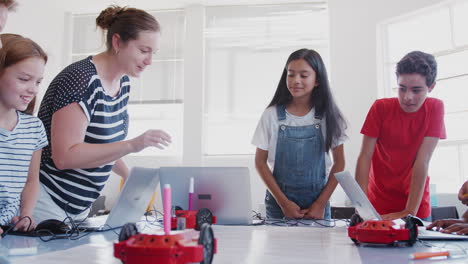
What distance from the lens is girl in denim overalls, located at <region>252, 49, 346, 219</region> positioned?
1934 mm

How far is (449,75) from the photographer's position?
414cm

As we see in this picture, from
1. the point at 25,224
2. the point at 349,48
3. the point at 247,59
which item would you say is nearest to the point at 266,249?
the point at 25,224

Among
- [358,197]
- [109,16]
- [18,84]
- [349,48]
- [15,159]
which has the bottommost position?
[358,197]

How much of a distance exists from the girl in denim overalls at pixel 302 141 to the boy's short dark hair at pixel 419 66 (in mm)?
347

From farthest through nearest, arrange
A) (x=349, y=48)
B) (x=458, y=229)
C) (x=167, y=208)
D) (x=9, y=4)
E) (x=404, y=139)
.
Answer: (x=349, y=48), (x=404, y=139), (x=9, y=4), (x=458, y=229), (x=167, y=208)

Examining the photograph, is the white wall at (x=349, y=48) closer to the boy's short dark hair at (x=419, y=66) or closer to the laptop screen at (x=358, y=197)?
the boy's short dark hair at (x=419, y=66)

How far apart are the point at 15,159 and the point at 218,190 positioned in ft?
2.33

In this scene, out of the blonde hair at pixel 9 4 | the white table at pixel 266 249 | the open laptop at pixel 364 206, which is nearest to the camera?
the white table at pixel 266 249

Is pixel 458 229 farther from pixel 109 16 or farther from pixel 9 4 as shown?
pixel 9 4

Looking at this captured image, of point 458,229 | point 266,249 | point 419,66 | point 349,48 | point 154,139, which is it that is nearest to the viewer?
point 266,249

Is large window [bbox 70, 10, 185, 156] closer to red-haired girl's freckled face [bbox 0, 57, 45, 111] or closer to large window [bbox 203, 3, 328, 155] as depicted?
large window [bbox 203, 3, 328, 155]

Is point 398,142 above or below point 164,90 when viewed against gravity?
below

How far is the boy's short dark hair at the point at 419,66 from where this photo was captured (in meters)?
1.81

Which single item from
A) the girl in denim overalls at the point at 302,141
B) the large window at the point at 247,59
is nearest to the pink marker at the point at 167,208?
the girl in denim overalls at the point at 302,141
